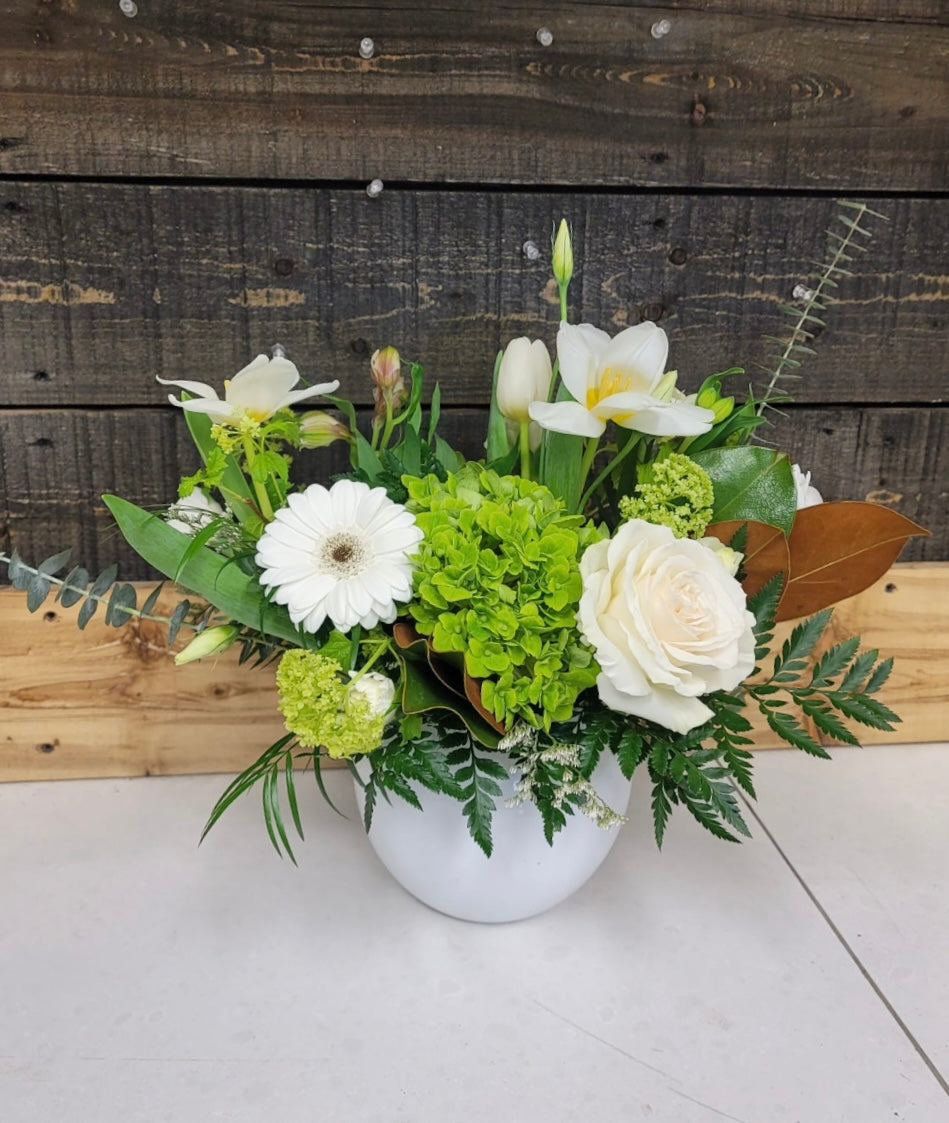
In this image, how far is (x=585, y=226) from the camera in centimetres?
87

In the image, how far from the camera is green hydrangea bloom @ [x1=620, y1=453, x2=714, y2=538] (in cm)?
58

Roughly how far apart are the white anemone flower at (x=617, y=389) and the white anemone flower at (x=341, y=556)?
0.12 metres

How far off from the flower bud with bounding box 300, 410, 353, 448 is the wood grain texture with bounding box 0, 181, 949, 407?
0.19 metres

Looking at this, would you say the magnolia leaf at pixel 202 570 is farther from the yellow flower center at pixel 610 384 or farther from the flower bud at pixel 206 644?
the yellow flower center at pixel 610 384

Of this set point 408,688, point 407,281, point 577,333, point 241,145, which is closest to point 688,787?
point 408,688

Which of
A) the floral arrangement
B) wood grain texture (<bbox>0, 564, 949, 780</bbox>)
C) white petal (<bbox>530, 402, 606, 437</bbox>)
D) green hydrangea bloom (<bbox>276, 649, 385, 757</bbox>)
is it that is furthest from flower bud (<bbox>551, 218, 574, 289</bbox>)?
wood grain texture (<bbox>0, 564, 949, 780</bbox>)

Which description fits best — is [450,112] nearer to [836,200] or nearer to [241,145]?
[241,145]

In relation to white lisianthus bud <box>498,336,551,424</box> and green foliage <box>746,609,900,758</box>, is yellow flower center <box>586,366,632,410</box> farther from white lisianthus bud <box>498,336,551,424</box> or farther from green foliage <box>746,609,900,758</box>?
green foliage <box>746,609,900,758</box>

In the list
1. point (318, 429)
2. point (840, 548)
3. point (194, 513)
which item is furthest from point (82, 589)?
point (840, 548)

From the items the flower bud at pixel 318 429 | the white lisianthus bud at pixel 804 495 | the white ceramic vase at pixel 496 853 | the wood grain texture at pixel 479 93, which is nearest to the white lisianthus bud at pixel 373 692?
the white ceramic vase at pixel 496 853

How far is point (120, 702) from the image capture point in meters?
0.92

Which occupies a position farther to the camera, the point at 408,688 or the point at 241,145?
the point at 241,145

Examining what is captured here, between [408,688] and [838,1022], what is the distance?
15.2 inches

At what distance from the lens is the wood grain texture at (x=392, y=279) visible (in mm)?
828
